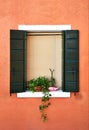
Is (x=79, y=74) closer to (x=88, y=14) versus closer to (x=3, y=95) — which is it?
(x=88, y=14)

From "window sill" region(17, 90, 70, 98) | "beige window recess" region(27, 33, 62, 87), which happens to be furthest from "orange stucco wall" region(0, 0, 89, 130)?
"beige window recess" region(27, 33, 62, 87)

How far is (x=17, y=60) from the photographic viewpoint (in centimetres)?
546

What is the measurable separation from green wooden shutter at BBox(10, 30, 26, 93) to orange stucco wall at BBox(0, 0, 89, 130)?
129 mm

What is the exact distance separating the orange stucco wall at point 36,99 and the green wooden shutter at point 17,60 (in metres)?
0.13

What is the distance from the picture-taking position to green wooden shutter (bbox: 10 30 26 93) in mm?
5441

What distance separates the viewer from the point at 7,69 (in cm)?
552

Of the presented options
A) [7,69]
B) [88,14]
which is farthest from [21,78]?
[88,14]

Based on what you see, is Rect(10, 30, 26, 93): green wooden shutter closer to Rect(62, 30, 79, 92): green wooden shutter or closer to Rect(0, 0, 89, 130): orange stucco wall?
Rect(0, 0, 89, 130): orange stucco wall

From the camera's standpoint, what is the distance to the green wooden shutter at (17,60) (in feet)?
17.9

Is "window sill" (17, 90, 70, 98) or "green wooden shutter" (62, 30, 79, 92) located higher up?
"green wooden shutter" (62, 30, 79, 92)

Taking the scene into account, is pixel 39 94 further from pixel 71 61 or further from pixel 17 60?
pixel 71 61

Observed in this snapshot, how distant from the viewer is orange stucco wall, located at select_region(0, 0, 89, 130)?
551 cm

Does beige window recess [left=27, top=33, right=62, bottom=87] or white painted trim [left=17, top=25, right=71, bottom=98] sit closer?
white painted trim [left=17, top=25, right=71, bottom=98]

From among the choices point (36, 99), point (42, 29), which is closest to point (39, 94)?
point (36, 99)
